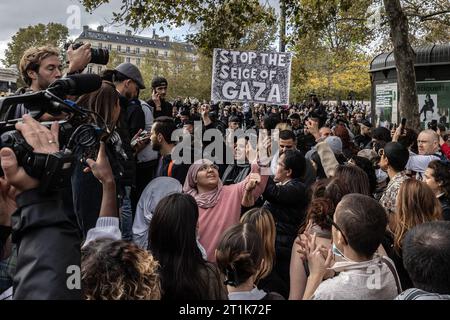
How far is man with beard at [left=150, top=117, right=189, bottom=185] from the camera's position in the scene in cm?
438

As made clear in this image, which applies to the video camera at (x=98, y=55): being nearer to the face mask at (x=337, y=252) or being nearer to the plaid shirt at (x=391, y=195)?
the face mask at (x=337, y=252)

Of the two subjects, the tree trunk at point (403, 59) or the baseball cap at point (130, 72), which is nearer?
the baseball cap at point (130, 72)

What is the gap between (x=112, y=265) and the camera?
72.2 inches

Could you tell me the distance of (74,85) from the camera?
192cm

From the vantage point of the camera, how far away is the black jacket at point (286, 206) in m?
3.72

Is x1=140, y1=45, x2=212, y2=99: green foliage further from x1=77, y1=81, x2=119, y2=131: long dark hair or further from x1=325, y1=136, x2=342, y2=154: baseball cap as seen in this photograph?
x1=77, y1=81, x2=119, y2=131: long dark hair

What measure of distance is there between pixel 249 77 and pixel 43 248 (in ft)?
19.6

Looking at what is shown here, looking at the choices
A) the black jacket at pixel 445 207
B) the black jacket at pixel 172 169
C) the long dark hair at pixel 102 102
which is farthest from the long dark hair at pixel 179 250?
the black jacket at pixel 445 207

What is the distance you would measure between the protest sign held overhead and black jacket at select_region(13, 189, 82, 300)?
569 cm

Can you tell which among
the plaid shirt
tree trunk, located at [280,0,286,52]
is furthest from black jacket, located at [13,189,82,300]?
tree trunk, located at [280,0,286,52]

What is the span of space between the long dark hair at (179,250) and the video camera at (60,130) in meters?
0.63
